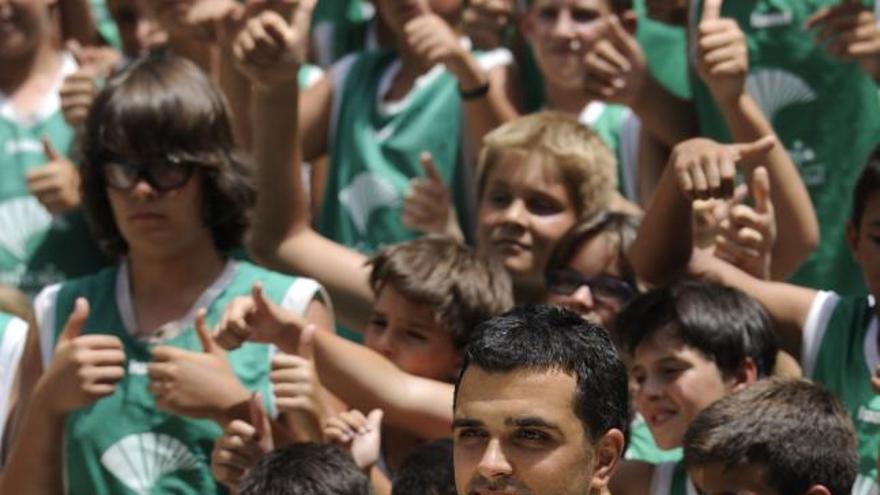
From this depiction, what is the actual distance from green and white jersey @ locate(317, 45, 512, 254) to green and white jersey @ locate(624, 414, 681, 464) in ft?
4.59

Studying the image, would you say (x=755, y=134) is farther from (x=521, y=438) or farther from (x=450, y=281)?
(x=521, y=438)

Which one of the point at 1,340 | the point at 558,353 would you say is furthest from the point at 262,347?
the point at 558,353

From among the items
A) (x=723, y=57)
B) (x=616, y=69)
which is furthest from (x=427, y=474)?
(x=616, y=69)

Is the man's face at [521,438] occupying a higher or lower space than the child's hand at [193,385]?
higher

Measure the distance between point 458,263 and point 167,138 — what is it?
79 centimetres

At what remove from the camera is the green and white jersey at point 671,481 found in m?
5.00

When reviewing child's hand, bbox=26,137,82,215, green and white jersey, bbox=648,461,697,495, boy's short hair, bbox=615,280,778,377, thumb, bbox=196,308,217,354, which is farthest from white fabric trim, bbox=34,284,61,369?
green and white jersey, bbox=648,461,697,495

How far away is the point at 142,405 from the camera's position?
5.46 meters

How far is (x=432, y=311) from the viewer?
5648 mm

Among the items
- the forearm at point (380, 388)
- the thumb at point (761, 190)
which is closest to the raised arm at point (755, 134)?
the thumb at point (761, 190)

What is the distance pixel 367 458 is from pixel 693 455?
2.41ft

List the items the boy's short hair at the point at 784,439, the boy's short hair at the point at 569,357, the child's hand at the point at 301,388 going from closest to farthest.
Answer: the boy's short hair at the point at 569,357
the boy's short hair at the point at 784,439
the child's hand at the point at 301,388

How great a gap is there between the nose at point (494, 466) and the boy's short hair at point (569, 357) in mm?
167

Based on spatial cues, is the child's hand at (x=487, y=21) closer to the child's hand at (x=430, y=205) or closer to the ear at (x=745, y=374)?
the child's hand at (x=430, y=205)
